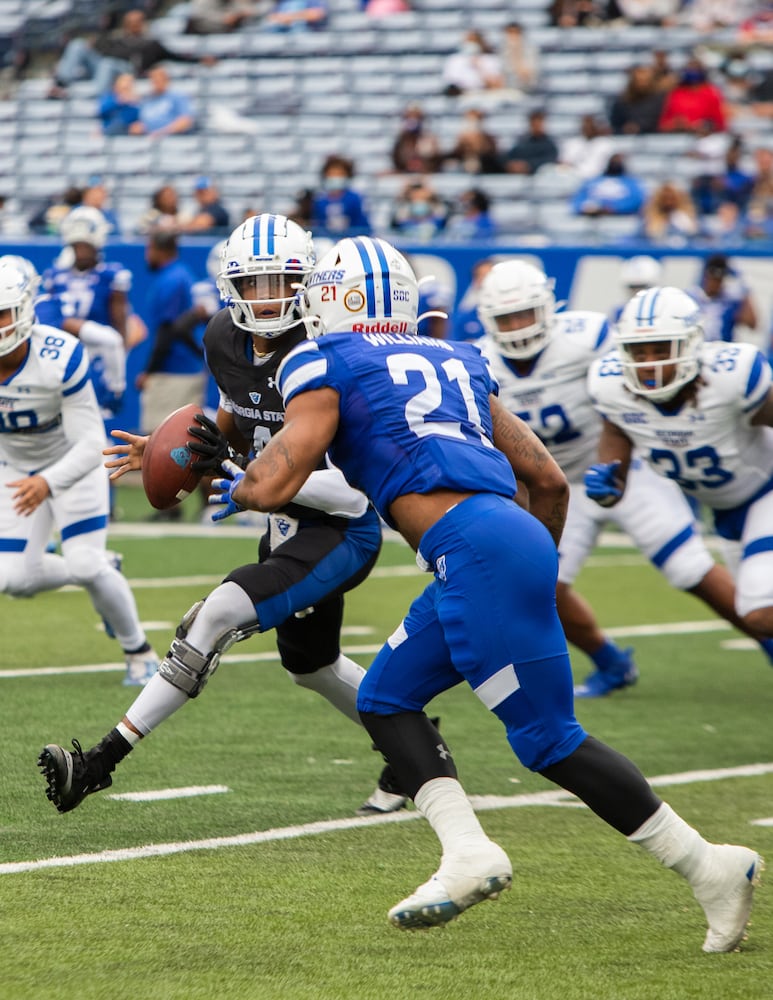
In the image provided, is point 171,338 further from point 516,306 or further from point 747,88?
point 747,88

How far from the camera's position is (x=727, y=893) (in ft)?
11.6

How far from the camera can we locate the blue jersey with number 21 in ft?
11.8

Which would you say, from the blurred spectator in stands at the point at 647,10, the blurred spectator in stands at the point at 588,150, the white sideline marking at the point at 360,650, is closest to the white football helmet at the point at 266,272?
the white sideline marking at the point at 360,650

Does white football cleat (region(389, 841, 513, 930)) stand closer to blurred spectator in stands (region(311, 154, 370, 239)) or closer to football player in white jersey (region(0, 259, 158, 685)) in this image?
football player in white jersey (region(0, 259, 158, 685))

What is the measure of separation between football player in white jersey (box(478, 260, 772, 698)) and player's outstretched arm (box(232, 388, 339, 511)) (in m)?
3.26

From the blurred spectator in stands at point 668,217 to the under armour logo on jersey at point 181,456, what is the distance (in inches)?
372

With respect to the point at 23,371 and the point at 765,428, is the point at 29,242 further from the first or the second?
the point at 765,428

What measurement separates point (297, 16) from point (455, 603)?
1548cm

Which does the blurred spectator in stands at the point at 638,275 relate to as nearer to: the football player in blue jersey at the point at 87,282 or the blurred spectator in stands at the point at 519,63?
the football player in blue jersey at the point at 87,282

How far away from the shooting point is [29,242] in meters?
14.2

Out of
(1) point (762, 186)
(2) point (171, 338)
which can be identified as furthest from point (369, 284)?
(1) point (762, 186)

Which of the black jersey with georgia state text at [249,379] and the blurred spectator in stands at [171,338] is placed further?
the blurred spectator in stands at [171,338]

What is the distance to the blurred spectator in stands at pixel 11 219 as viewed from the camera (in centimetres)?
1605

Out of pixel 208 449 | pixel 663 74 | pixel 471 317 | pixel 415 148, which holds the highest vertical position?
pixel 208 449
